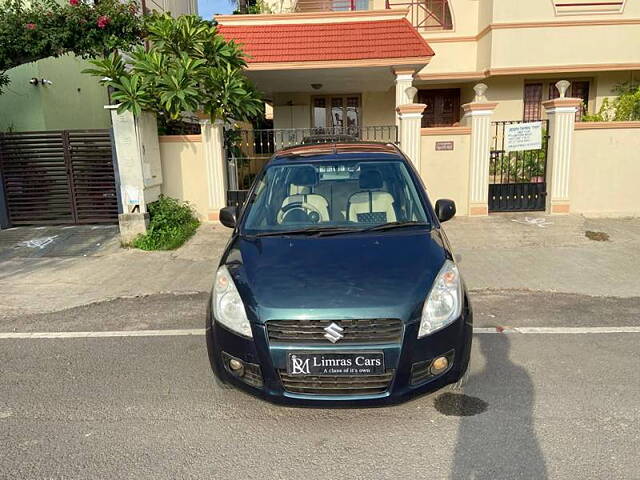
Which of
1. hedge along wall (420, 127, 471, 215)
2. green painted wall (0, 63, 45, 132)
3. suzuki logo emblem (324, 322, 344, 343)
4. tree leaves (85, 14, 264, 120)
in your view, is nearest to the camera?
suzuki logo emblem (324, 322, 344, 343)

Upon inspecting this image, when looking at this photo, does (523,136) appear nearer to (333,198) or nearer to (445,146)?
(445,146)

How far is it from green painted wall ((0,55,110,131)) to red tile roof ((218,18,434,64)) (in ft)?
14.6

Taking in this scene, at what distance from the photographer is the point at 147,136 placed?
8727 mm

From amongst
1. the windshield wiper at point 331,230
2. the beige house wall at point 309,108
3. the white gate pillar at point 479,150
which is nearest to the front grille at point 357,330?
the windshield wiper at point 331,230

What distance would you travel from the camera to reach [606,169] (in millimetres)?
9648

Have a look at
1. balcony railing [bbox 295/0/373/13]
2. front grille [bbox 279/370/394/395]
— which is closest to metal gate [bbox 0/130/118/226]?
front grille [bbox 279/370/394/395]

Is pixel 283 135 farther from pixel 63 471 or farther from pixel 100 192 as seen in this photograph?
pixel 63 471

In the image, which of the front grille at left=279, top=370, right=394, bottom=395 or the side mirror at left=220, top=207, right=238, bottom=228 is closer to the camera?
the front grille at left=279, top=370, right=394, bottom=395

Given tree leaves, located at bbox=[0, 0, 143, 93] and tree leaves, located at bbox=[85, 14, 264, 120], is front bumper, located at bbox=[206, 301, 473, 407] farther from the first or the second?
tree leaves, located at bbox=[0, 0, 143, 93]

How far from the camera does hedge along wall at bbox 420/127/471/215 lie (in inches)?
381

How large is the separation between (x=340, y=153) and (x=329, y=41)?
7.97 m

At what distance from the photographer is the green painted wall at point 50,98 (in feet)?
36.8

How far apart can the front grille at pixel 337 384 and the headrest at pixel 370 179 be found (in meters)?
1.89

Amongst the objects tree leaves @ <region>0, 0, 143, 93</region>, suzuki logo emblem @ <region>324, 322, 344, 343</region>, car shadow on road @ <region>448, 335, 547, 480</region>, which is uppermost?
tree leaves @ <region>0, 0, 143, 93</region>
